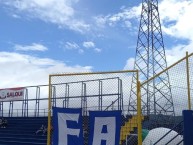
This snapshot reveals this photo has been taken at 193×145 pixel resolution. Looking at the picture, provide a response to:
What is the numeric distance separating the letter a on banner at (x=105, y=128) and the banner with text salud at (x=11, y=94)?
1447cm

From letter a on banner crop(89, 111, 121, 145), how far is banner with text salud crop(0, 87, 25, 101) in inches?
570

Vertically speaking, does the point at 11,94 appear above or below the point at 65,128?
above

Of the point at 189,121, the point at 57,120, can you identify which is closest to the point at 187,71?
the point at 189,121

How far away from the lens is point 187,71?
876 cm

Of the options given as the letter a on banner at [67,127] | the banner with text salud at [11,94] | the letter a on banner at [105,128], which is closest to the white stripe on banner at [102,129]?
the letter a on banner at [105,128]

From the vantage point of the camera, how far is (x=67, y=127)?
32.6 ft

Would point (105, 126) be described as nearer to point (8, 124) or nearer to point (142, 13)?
point (8, 124)

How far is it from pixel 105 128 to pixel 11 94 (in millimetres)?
15844

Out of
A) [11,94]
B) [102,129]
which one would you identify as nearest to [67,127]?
[102,129]

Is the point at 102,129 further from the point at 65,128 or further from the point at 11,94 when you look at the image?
the point at 11,94

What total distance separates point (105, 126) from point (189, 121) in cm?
214

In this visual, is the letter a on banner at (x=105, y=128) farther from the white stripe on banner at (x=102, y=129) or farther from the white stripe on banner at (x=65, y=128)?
the white stripe on banner at (x=65, y=128)

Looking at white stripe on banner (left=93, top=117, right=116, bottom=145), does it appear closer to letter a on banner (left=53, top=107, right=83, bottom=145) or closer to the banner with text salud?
letter a on banner (left=53, top=107, right=83, bottom=145)

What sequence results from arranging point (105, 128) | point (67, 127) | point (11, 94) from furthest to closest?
point (11, 94), point (67, 127), point (105, 128)
